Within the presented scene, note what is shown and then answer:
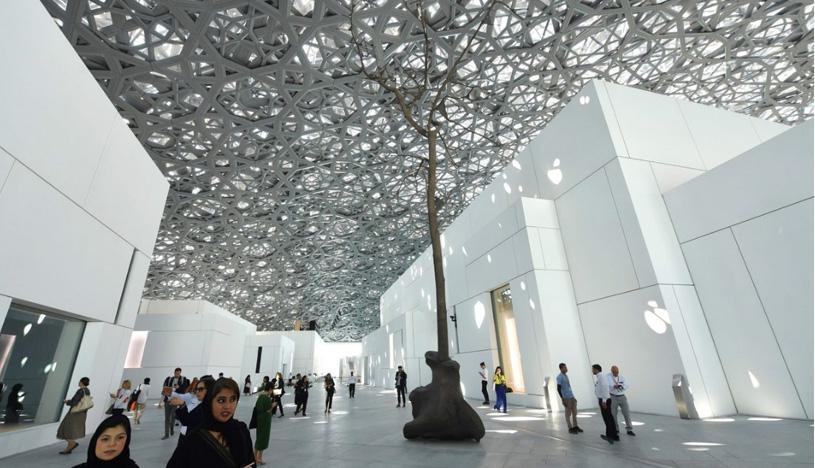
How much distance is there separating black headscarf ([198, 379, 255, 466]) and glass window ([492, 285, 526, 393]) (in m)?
10.6

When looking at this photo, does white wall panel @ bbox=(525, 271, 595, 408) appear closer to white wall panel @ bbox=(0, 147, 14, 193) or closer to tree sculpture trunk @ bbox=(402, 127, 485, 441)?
tree sculpture trunk @ bbox=(402, 127, 485, 441)

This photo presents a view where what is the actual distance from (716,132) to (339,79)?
50.9 feet

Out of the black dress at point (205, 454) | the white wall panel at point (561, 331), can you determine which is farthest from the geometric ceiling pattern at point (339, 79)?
the black dress at point (205, 454)

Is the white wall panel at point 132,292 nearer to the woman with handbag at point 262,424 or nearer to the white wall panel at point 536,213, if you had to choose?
A: the woman with handbag at point 262,424

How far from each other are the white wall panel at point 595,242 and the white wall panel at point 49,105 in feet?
41.2

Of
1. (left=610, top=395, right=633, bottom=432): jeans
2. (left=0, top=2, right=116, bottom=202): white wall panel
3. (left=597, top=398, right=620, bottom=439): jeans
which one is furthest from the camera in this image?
(left=610, top=395, right=633, bottom=432): jeans

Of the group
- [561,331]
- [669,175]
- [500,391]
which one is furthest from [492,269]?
[669,175]

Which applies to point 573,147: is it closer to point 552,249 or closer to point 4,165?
point 552,249

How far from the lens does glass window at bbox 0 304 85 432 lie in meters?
5.96

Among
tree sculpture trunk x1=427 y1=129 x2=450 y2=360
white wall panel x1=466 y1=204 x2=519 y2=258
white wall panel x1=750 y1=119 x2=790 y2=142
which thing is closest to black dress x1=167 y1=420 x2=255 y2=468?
tree sculpture trunk x1=427 y1=129 x2=450 y2=360

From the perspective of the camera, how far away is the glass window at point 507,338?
11934mm

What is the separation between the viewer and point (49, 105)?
6082 millimetres

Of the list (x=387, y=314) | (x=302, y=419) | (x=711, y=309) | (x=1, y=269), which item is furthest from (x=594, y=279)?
(x=387, y=314)

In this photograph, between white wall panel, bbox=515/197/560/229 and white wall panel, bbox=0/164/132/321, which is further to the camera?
white wall panel, bbox=515/197/560/229
